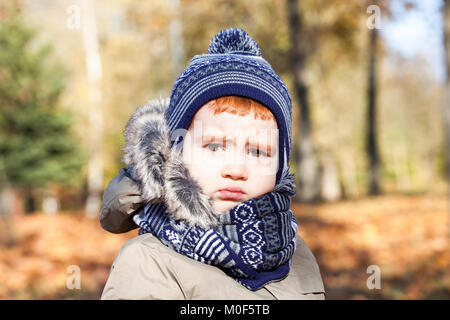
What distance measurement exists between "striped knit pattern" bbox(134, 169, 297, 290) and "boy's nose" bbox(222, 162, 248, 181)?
0.39 feet

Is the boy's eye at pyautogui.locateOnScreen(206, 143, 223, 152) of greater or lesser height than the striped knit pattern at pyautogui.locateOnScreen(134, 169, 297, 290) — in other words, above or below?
above

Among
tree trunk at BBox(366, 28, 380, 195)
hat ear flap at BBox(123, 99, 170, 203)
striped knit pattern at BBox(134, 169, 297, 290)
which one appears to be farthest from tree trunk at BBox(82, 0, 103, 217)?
striped knit pattern at BBox(134, 169, 297, 290)

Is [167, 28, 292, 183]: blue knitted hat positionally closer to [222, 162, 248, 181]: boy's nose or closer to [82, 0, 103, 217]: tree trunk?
[222, 162, 248, 181]: boy's nose

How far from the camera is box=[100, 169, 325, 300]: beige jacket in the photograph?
178cm

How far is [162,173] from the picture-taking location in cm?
198

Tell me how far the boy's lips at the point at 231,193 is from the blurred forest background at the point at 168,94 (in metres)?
0.69

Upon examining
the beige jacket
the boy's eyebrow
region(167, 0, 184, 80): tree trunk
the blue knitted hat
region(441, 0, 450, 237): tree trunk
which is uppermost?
region(167, 0, 184, 80): tree trunk

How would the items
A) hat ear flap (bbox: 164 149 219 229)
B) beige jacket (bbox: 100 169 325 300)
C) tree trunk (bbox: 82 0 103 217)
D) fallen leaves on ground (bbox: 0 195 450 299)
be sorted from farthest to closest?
tree trunk (bbox: 82 0 103 217)
fallen leaves on ground (bbox: 0 195 450 299)
hat ear flap (bbox: 164 149 219 229)
beige jacket (bbox: 100 169 325 300)

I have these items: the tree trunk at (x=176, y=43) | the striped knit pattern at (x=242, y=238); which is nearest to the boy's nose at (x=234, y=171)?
the striped knit pattern at (x=242, y=238)

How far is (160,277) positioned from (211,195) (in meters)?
0.40

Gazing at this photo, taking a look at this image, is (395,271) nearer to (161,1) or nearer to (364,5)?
(364,5)

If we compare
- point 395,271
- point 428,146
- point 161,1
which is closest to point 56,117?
point 161,1

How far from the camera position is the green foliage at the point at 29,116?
18344 mm

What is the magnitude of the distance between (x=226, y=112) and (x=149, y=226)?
0.61 meters
